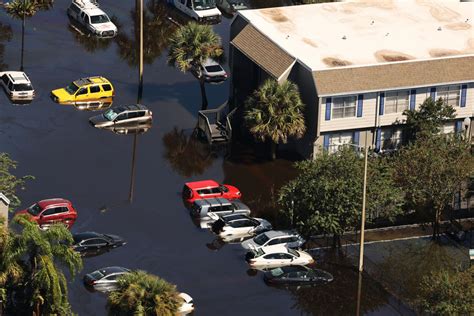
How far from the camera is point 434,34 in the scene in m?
98.8

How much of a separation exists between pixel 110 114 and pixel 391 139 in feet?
70.9

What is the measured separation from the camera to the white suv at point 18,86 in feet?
335

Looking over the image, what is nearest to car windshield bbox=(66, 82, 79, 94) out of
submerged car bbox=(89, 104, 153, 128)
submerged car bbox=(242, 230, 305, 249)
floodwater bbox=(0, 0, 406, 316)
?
floodwater bbox=(0, 0, 406, 316)

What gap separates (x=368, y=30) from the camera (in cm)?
9938

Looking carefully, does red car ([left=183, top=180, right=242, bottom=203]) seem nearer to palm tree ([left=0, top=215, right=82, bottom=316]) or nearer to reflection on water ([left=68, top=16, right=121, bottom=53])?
palm tree ([left=0, top=215, right=82, bottom=316])

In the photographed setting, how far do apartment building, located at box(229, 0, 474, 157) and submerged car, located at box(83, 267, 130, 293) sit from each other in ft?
71.2

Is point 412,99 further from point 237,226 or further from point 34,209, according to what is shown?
point 34,209

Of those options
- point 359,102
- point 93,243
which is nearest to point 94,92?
point 359,102

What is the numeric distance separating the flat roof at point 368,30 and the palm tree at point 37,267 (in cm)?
3003

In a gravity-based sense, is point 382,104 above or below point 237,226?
above

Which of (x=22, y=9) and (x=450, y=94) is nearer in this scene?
(x=450, y=94)

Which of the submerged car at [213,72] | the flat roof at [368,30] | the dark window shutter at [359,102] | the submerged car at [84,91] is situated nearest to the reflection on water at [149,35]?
the submerged car at [213,72]

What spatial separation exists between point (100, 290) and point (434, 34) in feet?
125

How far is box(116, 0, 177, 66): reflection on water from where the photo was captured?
371 ft
